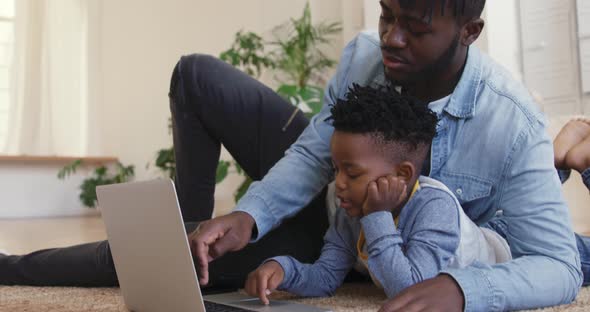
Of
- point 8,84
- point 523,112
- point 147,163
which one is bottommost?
point 147,163

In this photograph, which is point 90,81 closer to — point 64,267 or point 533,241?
point 64,267

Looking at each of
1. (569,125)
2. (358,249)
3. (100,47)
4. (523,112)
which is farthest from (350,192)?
(100,47)

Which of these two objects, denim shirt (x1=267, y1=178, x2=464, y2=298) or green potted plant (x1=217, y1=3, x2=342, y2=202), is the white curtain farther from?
denim shirt (x1=267, y1=178, x2=464, y2=298)

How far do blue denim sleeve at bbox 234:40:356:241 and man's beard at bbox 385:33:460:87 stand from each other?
193 mm

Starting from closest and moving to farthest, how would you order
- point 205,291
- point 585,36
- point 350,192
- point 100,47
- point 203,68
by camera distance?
1. point 350,192
2. point 205,291
3. point 203,68
4. point 585,36
5. point 100,47

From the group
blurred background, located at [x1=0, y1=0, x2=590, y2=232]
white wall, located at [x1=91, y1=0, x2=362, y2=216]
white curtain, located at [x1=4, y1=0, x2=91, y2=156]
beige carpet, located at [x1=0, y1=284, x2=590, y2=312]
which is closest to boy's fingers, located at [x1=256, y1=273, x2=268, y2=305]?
beige carpet, located at [x1=0, y1=284, x2=590, y2=312]

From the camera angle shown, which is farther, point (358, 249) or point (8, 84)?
point (8, 84)

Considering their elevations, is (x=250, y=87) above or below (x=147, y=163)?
above

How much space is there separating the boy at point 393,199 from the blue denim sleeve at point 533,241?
0.20 feet

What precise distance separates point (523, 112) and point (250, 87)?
562mm

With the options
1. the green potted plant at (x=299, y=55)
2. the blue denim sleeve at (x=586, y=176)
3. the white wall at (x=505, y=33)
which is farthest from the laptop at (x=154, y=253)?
the green potted plant at (x=299, y=55)

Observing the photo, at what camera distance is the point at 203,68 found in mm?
1365

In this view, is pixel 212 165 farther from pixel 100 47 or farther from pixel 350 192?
pixel 100 47

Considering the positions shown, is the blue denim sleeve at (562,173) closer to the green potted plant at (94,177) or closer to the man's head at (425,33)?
the man's head at (425,33)
